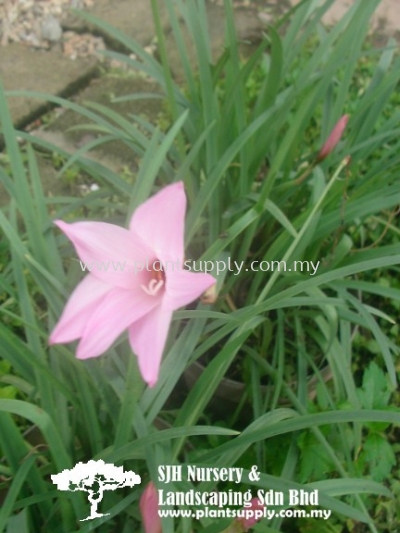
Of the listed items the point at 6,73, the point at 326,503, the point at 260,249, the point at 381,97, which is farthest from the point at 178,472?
the point at 6,73

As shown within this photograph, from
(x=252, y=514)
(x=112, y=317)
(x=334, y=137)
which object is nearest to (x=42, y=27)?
(x=334, y=137)

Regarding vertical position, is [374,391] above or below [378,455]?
above

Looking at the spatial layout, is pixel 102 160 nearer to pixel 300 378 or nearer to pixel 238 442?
pixel 300 378

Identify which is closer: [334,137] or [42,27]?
[334,137]

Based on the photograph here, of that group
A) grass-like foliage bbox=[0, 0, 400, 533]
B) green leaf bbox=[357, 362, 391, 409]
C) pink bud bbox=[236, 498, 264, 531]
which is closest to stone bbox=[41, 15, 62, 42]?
grass-like foliage bbox=[0, 0, 400, 533]

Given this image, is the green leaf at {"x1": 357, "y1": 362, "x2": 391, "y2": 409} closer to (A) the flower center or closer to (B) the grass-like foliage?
(B) the grass-like foliage

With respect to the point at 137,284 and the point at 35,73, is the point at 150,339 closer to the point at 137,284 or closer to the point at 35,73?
the point at 137,284

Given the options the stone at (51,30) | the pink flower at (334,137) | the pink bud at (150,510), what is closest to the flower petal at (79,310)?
the pink bud at (150,510)
